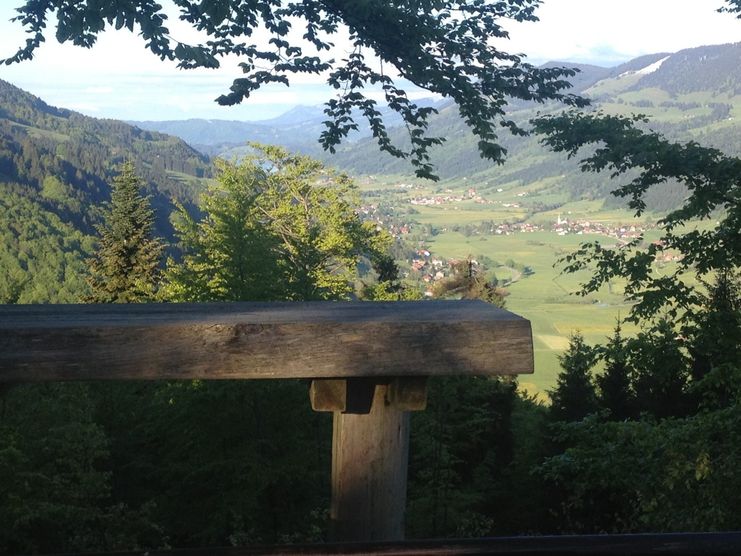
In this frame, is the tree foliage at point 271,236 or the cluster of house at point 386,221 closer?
the tree foliage at point 271,236

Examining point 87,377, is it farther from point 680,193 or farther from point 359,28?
point 680,193

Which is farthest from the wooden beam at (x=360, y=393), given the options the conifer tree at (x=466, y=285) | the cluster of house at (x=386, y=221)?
the cluster of house at (x=386, y=221)

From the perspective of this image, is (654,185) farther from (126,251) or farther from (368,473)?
(126,251)

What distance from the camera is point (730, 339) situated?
32.8 ft

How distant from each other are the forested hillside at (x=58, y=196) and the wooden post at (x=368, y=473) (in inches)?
1973

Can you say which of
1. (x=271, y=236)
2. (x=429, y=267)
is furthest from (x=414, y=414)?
(x=429, y=267)

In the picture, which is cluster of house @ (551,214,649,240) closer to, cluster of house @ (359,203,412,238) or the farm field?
the farm field

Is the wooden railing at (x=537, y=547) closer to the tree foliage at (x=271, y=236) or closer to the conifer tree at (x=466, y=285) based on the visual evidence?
the tree foliage at (x=271, y=236)

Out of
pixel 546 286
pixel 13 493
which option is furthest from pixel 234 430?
pixel 546 286

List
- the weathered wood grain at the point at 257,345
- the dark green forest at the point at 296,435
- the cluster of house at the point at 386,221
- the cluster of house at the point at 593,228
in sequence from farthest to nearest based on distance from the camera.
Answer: the cluster of house at the point at 386,221 < the cluster of house at the point at 593,228 < the dark green forest at the point at 296,435 < the weathered wood grain at the point at 257,345

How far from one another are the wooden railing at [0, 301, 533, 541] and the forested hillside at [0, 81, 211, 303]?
5010cm

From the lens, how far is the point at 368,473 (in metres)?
2.27

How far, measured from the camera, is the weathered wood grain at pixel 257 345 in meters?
1.99

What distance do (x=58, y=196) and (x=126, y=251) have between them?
100005mm
